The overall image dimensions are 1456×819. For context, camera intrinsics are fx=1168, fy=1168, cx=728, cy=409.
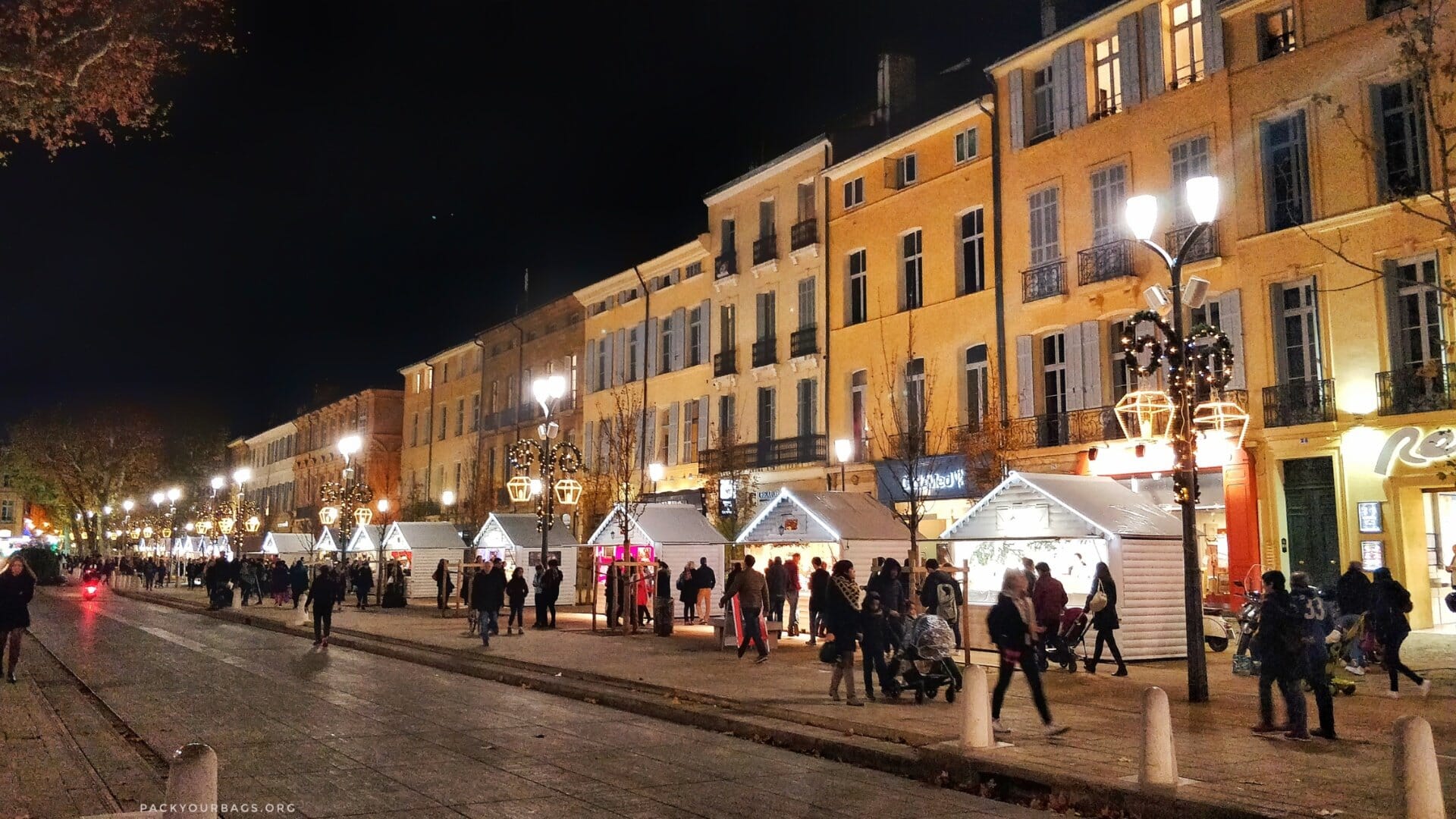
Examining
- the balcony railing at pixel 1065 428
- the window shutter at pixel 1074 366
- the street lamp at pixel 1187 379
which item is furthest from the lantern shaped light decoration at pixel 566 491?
the street lamp at pixel 1187 379

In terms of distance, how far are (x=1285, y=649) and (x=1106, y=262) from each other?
655 inches

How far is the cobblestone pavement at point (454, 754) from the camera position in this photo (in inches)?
312

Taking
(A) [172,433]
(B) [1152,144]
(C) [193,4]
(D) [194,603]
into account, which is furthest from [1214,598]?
(A) [172,433]

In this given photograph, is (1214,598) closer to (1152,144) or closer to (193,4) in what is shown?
(1152,144)

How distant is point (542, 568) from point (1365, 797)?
1994 cm

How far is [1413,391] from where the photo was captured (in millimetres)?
20359

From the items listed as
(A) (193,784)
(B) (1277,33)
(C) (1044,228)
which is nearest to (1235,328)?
(C) (1044,228)

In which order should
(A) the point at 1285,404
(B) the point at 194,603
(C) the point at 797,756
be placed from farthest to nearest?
(B) the point at 194,603 → (A) the point at 1285,404 → (C) the point at 797,756

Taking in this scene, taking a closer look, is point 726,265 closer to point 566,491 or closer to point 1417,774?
point 566,491

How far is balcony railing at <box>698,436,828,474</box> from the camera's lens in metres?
34.2

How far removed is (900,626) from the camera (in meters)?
13.9

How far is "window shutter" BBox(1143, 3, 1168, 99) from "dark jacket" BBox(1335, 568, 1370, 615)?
13.7 metres

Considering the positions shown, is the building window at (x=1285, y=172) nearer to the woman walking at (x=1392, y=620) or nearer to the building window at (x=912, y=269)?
the building window at (x=912, y=269)

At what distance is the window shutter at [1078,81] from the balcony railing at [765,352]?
12284 mm
